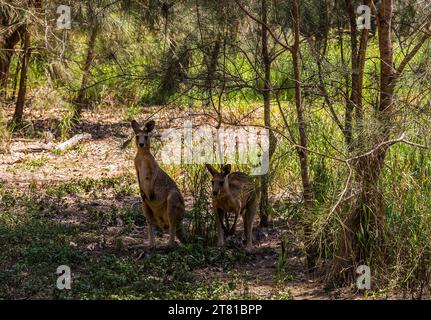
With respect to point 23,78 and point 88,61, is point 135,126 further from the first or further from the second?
point 23,78

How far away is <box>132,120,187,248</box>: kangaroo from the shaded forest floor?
0.87 ft

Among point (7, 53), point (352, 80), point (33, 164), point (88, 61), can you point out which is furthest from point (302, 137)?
point (7, 53)

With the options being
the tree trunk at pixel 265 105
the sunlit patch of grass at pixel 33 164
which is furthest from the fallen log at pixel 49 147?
the tree trunk at pixel 265 105

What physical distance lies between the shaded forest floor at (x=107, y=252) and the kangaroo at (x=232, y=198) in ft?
0.79

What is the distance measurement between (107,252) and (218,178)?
1463 millimetres

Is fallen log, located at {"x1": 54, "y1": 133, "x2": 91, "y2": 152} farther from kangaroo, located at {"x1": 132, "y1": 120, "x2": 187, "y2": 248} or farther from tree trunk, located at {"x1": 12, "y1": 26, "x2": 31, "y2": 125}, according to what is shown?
kangaroo, located at {"x1": 132, "y1": 120, "x2": 187, "y2": 248}

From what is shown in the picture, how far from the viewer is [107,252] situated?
9.34m

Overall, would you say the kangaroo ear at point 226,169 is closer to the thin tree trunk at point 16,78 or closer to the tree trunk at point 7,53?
the tree trunk at point 7,53

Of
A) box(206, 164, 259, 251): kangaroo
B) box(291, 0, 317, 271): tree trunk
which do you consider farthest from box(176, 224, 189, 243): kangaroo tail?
box(291, 0, 317, 271): tree trunk

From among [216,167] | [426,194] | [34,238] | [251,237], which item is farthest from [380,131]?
[34,238]

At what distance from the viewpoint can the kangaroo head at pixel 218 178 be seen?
950 centimetres

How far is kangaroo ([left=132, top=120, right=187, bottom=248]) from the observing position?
974cm

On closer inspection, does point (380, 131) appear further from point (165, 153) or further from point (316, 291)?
point (165, 153)

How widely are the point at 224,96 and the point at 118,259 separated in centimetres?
254
